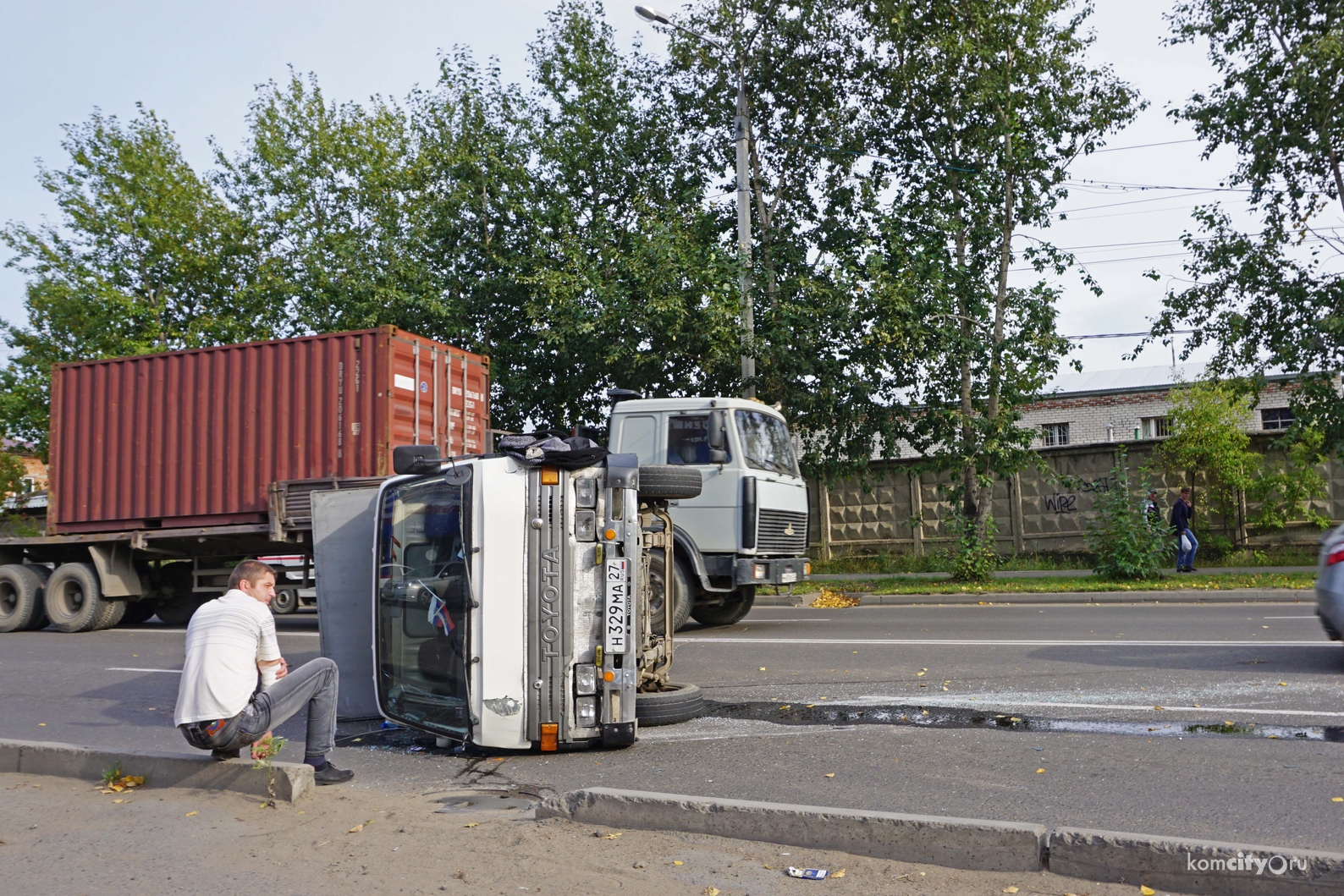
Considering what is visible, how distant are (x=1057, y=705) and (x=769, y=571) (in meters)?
4.80

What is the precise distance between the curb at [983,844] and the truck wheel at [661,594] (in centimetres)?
443

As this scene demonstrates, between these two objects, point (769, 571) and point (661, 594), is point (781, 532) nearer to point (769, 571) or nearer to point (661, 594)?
point (769, 571)

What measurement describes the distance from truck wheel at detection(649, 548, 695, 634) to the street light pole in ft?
23.0

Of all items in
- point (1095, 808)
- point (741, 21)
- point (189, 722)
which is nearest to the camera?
point (1095, 808)

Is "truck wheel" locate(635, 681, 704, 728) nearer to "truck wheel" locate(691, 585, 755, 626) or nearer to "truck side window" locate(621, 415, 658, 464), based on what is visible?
"truck side window" locate(621, 415, 658, 464)

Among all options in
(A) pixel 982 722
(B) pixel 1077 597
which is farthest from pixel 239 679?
(B) pixel 1077 597

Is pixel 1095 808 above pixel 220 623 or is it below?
below

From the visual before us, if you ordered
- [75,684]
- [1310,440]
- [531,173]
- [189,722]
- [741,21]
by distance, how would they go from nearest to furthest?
[189,722] → [75,684] → [1310,440] → [741,21] → [531,173]

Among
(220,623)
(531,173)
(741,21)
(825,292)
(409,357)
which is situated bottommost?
(220,623)

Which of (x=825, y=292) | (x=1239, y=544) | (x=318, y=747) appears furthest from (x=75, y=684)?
(x=1239, y=544)

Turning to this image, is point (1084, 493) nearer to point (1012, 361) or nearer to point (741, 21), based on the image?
point (1012, 361)

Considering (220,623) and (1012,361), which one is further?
(1012,361)

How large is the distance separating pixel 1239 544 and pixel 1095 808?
18159mm

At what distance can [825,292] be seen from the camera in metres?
18.3
